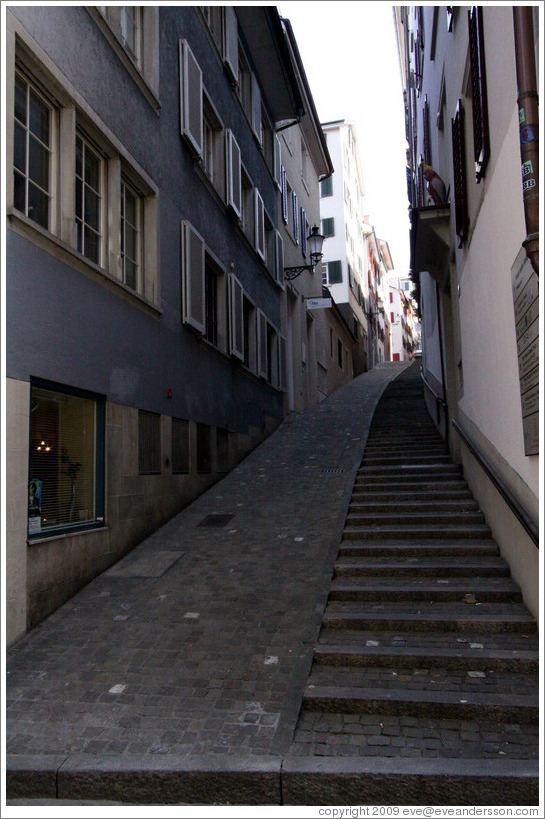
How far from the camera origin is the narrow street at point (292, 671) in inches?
148

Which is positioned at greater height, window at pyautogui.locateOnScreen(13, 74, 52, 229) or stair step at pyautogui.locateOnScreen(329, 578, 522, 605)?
window at pyautogui.locateOnScreen(13, 74, 52, 229)

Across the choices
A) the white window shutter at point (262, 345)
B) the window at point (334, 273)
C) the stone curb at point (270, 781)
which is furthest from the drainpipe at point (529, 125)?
the window at point (334, 273)

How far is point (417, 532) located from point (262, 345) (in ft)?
28.9

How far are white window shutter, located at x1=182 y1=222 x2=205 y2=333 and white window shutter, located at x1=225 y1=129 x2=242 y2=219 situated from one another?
8.37 feet

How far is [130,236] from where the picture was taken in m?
8.58

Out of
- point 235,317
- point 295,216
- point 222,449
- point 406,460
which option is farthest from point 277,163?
point 406,460

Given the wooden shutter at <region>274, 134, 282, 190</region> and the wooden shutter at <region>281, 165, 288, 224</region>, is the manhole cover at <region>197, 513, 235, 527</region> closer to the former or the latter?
the wooden shutter at <region>274, 134, 282, 190</region>

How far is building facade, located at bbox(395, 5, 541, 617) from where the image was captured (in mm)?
4242

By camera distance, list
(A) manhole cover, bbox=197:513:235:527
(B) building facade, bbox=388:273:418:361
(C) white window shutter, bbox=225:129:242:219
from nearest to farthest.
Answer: (A) manhole cover, bbox=197:513:235:527
(C) white window shutter, bbox=225:129:242:219
(B) building facade, bbox=388:273:418:361

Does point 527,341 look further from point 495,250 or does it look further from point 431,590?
point 431,590

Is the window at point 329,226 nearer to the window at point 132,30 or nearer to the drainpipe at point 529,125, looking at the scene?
the window at point 132,30

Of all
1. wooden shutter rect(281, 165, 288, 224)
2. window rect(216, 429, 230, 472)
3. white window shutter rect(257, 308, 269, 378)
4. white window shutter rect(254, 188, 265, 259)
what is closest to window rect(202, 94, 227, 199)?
white window shutter rect(254, 188, 265, 259)

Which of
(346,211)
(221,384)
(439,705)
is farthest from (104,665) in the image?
(346,211)

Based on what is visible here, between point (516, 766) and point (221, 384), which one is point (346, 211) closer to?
point (221, 384)
